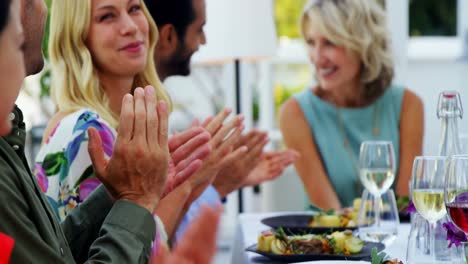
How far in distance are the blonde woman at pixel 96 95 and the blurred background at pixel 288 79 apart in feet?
8.11

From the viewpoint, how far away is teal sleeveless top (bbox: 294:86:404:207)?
3.53 m

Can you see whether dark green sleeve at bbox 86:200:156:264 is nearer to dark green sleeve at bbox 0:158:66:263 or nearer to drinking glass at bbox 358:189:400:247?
dark green sleeve at bbox 0:158:66:263

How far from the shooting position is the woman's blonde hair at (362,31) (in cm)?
347

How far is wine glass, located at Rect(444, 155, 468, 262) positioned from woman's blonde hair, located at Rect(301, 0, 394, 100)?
2.11m

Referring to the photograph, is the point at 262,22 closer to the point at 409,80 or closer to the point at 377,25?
the point at 377,25

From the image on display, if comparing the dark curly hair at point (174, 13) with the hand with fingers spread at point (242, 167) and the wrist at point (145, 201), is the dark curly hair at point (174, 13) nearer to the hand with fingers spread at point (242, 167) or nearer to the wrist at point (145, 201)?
the hand with fingers spread at point (242, 167)

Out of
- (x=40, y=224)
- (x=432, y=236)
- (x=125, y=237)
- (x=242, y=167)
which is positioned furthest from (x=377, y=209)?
(x=40, y=224)

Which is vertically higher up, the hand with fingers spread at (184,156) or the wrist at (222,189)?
the hand with fingers spread at (184,156)

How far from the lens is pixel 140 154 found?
4.70 ft

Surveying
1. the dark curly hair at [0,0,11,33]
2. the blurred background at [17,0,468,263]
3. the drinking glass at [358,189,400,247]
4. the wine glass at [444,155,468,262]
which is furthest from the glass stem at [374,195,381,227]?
the blurred background at [17,0,468,263]

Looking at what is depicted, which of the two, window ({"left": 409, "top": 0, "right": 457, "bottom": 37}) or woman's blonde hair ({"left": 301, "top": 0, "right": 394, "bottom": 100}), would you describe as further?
window ({"left": 409, "top": 0, "right": 457, "bottom": 37})

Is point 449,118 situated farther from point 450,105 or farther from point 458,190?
point 458,190

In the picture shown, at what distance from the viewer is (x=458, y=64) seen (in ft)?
16.2

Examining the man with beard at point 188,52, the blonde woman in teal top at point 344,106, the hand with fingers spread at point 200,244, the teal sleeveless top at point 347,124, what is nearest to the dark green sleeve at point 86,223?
the man with beard at point 188,52
